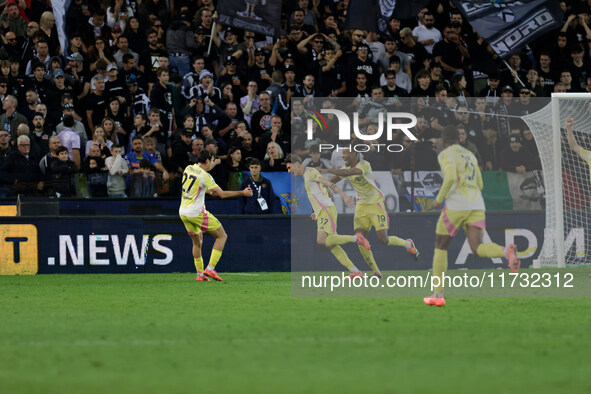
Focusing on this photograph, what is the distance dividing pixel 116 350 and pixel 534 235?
1226cm

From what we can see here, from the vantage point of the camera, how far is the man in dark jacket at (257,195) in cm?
1853

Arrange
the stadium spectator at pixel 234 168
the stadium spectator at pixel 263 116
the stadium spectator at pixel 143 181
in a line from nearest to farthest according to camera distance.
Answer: the stadium spectator at pixel 143 181
the stadium spectator at pixel 234 168
the stadium spectator at pixel 263 116

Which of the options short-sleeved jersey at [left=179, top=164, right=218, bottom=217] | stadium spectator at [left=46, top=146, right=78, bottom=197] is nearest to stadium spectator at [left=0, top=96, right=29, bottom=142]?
stadium spectator at [left=46, top=146, right=78, bottom=197]

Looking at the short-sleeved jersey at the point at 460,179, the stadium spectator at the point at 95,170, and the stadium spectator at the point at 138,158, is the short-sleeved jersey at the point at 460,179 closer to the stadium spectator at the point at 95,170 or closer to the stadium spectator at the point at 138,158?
the stadium spectator at the point at 138,158

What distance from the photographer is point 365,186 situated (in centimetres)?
1550

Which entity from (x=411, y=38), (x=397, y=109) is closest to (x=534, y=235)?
(x=397, y=109)

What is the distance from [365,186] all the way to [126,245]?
18.3 feet

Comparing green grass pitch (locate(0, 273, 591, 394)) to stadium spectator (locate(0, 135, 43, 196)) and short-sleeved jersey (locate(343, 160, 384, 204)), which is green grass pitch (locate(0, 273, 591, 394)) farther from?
stadium spectator (locate(0, 135, 43, 196))

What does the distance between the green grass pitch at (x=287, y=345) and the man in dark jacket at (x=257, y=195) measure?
17.7ft

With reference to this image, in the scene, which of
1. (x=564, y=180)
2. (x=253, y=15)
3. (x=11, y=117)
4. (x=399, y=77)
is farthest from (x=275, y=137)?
(x=564, y=180)

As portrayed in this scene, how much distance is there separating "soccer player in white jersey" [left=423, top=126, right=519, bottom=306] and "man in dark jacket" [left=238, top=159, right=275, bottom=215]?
24.6 ft

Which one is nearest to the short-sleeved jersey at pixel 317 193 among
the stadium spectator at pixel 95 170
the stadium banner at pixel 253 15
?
the stadium spectator at pixel 95 170

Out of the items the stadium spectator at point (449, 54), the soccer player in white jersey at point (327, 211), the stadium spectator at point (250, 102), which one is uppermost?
the stadium spectator at point (449, 54)

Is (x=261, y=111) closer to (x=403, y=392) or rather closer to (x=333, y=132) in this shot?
(x=333, y=132)
